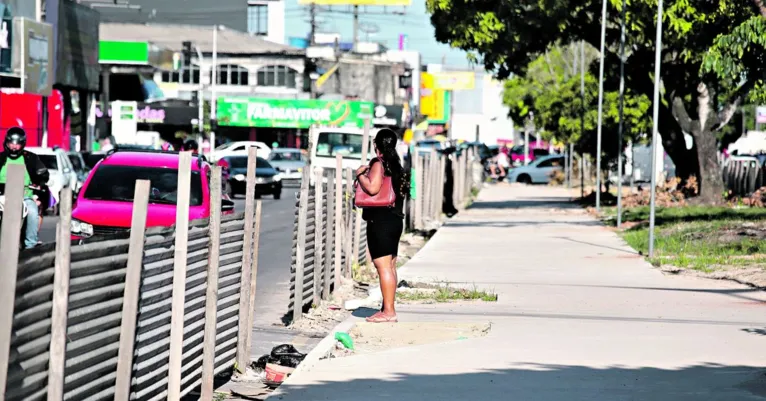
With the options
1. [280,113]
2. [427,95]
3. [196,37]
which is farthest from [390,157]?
[427,95]

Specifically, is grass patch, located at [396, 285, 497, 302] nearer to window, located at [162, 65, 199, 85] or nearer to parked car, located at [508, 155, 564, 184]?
parked car, located at [508, 155, 564, 184]

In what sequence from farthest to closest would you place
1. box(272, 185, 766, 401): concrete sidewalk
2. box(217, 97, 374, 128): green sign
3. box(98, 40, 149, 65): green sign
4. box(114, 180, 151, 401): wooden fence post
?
box(217, 97, 374, 128): green sign, box(98, 40, 149, 65): green sign, box(272, 185, 766, 401): concrete sidewalk, box(114, 180, 151, 401): wooden fence post

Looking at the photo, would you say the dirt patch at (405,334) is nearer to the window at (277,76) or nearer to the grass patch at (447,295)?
the grass patch at (447,295)

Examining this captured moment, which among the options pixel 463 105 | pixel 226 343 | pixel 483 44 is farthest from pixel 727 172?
pixel 463 105

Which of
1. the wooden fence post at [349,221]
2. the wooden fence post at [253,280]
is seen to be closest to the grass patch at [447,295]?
the wooden fence post at [349,221]

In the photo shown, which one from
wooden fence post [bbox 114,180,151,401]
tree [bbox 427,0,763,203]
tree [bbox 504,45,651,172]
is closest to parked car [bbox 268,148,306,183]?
tree [bbox 504,45,651,172]

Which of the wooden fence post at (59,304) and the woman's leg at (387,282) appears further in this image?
the woman's leg at (387,282)

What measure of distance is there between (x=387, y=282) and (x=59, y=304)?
6734mm

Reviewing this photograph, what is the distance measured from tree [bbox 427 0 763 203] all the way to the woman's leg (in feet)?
72.2

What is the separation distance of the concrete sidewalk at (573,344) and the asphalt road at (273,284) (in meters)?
1.22

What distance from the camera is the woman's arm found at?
12.4 meters

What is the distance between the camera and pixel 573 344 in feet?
36.6

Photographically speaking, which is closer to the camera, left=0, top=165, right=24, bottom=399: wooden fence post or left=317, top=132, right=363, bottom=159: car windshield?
left=0, top=165, right=24, bottom=399: wooden fence post

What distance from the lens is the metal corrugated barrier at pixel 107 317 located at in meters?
5.59
